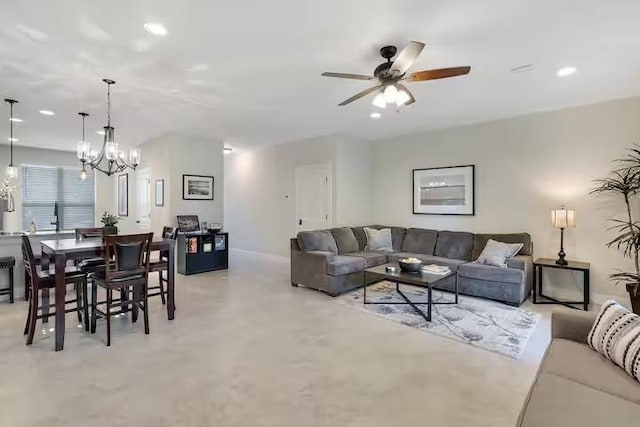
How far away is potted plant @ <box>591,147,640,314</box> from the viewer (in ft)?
13.0

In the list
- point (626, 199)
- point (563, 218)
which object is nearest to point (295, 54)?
point (563, 218)

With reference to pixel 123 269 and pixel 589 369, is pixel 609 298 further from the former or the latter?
pixel 123 269

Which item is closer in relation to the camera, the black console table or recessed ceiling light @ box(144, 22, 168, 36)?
recessed ceiling light @ box(144, 22, 168, 36)

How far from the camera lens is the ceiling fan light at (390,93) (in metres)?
2.81

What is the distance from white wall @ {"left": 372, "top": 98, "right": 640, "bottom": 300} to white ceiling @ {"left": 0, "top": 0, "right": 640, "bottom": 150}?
321 mm

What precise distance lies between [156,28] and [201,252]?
14.2 ft

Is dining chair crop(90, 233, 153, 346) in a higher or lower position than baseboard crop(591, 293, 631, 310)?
higher

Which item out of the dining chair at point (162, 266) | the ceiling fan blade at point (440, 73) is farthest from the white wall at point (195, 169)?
the ceiling fan blade at point (440, 73)

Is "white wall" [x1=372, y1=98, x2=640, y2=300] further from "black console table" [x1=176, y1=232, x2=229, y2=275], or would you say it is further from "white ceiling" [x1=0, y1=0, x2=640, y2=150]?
"black console table" [x1=176, y1=232, x2=229, y2=275]

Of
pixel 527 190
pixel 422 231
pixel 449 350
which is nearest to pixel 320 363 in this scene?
pixel 449 350

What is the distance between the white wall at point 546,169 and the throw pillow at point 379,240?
69 cm

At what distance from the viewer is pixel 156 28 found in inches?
98.4

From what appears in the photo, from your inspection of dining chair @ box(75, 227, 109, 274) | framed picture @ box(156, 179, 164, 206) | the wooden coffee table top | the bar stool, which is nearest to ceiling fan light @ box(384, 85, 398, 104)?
the wooden coffee table top

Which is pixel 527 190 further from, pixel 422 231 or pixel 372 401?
pixel 372 401
